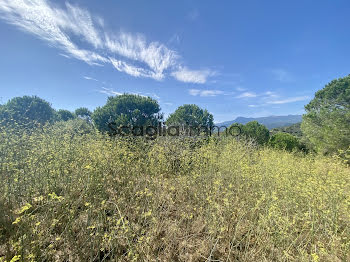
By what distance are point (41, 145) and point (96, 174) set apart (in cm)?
156

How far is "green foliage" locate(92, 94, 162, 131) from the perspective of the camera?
13.0 meters

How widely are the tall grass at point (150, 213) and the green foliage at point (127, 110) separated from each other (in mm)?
9860

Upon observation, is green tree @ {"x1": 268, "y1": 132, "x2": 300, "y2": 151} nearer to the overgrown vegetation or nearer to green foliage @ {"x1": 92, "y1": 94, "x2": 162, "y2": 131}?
the overgrown vegetation

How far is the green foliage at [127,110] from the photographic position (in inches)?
514

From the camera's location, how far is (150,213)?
57.9 inches

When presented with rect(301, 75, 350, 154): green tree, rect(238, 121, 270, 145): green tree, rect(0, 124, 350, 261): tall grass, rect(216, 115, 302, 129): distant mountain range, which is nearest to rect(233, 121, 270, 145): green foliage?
rect(238, 121, 270, 145): green tree

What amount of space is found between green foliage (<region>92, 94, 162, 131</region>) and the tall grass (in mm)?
9860

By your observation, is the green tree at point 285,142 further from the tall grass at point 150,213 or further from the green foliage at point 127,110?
the green foliage at point 127,110

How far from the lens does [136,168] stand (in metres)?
2.81

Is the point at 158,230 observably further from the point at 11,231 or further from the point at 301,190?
the point at 301,190

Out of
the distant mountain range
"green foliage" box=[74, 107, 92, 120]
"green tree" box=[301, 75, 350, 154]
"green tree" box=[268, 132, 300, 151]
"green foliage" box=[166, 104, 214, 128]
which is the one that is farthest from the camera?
"green foliage" box=[74, 107, 92, 120]

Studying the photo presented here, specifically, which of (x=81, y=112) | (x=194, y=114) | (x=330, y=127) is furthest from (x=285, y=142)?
(x=81, y=112)

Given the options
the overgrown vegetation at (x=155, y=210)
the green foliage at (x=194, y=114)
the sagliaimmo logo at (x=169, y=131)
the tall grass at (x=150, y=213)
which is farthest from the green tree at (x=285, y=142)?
the green foliage at (x=194, y=114)

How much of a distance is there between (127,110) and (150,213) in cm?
1346
